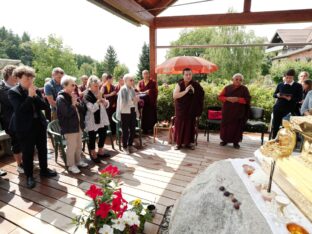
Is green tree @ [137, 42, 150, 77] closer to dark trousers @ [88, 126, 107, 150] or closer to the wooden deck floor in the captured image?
the wooden deck floor

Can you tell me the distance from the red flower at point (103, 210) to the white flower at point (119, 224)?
116 millimetres

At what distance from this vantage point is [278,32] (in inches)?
1188

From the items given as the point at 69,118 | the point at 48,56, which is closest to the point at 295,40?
the point at 69,118

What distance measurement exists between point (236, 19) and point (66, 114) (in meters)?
4.40

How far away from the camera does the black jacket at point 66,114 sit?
323cm

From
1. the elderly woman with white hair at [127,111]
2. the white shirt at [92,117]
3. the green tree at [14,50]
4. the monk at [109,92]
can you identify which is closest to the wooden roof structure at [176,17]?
the monk at [109,92]

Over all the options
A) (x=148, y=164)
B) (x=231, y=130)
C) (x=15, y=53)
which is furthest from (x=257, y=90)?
(x=15, y=53)

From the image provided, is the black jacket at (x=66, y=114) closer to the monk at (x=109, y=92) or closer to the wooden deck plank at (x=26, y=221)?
the wooden deck plank at (x=26, y=221)

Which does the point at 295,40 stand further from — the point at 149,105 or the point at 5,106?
the point at 5,106

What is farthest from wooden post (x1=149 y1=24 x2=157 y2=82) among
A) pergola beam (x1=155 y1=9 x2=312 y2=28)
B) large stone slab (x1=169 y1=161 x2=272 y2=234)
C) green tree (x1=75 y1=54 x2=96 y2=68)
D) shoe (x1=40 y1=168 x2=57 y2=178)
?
green tree (x1=75 y1=54 x2=96 y2=68)

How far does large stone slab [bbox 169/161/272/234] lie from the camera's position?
4.00 feet

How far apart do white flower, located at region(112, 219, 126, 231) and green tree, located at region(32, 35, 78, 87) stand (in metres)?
40.8

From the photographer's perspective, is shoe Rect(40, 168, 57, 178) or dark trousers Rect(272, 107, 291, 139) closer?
shoe Rect(40, 168, 57, 178)

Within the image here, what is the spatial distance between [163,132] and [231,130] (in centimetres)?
206
